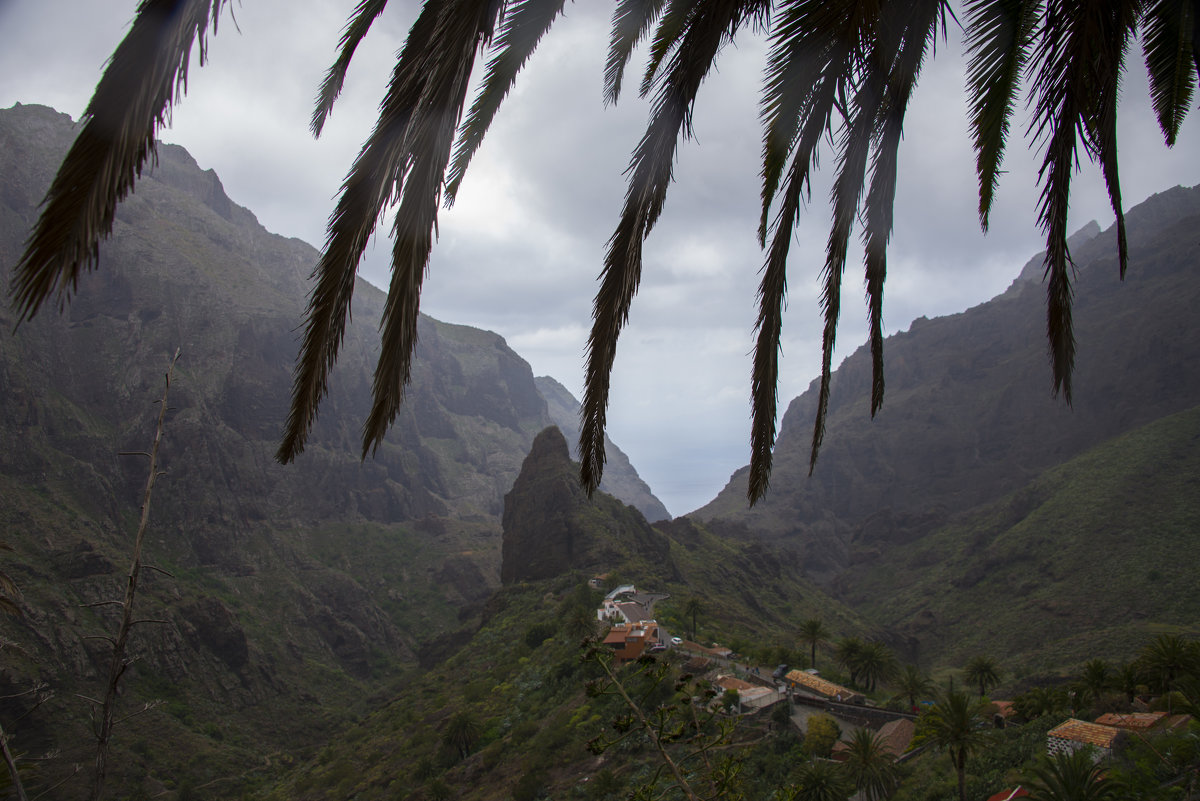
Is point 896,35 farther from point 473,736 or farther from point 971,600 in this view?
point 971,600

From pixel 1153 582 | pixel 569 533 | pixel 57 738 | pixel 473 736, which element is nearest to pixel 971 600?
pixel 1153 582

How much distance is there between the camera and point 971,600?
7588 centimetres

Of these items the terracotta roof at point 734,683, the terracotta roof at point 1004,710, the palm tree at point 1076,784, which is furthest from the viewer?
the terracotta roof at point 1004,710

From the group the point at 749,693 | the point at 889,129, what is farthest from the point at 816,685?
the point at 889,129

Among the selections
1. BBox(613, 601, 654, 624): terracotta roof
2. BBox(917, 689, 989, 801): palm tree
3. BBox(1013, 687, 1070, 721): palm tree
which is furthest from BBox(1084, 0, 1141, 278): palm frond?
BBox(613, 601, 654, 624): terracotta roof

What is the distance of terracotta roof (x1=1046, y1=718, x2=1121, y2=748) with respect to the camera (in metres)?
19.4

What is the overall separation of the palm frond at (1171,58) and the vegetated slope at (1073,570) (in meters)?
53.1

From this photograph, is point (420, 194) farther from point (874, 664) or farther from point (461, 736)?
point (874, 664)

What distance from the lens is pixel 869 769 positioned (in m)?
20.3

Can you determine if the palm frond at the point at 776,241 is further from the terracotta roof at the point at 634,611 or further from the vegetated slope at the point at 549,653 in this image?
the terracotta roof at the point at 634,611

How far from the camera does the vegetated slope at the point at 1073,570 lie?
180 feet

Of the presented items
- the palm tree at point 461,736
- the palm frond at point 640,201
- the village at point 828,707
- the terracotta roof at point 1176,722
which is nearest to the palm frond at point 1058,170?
the palm frond at point 640,201

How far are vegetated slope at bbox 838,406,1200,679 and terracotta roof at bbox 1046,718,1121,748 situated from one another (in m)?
29.4

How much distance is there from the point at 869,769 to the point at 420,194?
77.8 ft
